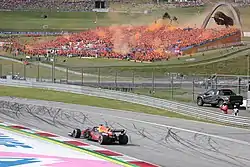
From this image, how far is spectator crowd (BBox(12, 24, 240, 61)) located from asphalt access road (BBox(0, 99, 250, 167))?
3356 centimetres

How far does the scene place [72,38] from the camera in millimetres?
78375

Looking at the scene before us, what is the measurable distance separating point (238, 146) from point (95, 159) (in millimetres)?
6996

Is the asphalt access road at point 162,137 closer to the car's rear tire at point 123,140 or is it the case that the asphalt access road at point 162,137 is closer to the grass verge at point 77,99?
the car's rear tire at point 123,140

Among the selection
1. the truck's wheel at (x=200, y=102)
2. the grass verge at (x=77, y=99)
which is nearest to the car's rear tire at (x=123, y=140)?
the grass verge at (x=77, y=99)

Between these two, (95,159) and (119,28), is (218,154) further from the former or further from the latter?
(119,28)

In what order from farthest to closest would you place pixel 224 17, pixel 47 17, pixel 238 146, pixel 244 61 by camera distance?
pixel 47 17, pixel 224 17, pixel 244 61, pixel 238 146

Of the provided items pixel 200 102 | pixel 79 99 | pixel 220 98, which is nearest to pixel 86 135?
pixel 220 98

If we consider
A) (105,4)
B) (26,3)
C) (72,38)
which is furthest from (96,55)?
(26,3)

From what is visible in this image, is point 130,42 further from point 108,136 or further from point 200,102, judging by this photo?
point 108,136

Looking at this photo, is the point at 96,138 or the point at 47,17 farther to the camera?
the point at 47,17

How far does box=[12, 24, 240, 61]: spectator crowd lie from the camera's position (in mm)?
72250

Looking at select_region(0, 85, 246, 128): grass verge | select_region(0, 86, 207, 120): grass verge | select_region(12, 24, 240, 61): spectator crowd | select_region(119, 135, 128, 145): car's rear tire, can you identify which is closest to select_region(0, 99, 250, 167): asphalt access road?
select_region(119, 135, 128, 145): car's rear tire

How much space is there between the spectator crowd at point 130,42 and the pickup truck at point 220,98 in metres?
28.5

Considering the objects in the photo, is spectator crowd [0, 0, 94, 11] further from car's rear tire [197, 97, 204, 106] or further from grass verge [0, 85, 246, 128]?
car's rear tire [197, 97, 204, 106]
